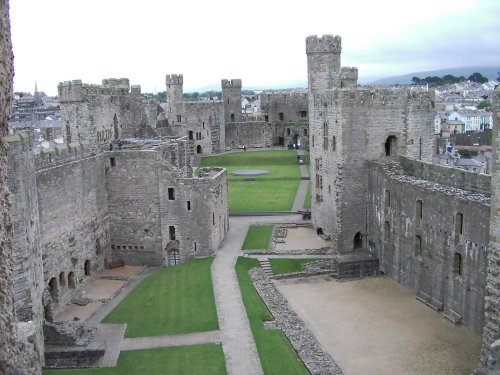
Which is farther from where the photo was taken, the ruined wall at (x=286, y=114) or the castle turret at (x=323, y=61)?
the ruined wall at (x=286, y=114)

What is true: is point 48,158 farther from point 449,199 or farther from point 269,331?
point 449,199

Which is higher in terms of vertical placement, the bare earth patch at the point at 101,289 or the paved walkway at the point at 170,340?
the paved walkway at the point at 170,340

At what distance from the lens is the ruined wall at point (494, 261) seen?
21.0 metres

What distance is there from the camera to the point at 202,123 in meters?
80.2

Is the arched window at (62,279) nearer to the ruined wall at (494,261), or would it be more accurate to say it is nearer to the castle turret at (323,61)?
the ruined wall at (494,261)

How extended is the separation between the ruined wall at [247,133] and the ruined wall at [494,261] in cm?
6543

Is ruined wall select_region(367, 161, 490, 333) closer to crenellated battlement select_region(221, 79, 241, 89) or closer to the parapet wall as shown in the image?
the parapet wall

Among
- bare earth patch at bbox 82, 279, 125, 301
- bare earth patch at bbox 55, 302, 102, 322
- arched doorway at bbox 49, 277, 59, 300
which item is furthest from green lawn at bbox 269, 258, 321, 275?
arched doorway at bbox 49, 277, 59, 300

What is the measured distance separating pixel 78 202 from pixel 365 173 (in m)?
17.5

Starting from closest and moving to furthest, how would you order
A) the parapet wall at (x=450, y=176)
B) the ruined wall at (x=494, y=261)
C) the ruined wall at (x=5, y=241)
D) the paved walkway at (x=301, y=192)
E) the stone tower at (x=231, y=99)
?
the ruined wall at (x=5, y=241) → the ruined wall at (x=494, y=261) → the parapet wall at (x=450, y=176) → the paved walkway at (x=301, y=192) → the stone tower at (x=231, y=99)

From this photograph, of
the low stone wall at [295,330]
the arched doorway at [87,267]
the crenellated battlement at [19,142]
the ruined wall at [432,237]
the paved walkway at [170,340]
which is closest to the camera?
the crenellated battlement at [19,142]

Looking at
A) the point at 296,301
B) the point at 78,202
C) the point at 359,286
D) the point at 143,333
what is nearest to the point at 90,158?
the point at 78,202

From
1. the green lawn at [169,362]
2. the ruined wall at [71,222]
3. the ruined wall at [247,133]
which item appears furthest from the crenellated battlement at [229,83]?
the green lawn at [169,362]

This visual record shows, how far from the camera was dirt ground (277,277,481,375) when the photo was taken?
23.3m
